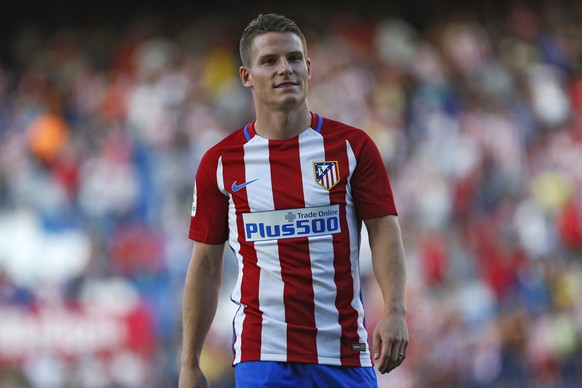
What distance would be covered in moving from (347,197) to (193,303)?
29.0 inches

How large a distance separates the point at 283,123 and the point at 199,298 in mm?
759

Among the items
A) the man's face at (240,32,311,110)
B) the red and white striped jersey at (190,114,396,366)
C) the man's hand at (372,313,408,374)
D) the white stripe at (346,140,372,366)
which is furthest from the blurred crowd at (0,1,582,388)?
the man's face at (240,32,311,110)

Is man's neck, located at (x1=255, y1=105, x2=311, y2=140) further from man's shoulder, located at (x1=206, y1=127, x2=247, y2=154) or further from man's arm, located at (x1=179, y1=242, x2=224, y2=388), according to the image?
man's arm, located at (x1=179, y1=242, x2=224, y2=388)

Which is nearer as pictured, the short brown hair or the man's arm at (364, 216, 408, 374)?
the man's arm at (364, 216, 408, 374)

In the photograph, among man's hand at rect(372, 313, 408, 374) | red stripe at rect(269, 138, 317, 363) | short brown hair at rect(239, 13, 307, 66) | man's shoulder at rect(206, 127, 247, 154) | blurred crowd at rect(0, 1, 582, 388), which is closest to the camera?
man's hand at rect(372, 313, 408, 374)

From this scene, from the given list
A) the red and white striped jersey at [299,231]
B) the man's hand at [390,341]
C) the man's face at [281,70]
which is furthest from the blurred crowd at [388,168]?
the man's face at [281,70]

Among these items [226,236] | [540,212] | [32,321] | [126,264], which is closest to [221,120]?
[126,264]

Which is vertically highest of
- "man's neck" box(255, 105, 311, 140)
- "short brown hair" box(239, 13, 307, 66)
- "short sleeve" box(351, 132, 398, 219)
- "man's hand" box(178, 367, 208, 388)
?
"short brown hair" box(239, 13, 307, 66)

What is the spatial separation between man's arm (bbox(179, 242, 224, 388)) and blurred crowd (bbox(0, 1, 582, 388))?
22.0 feet

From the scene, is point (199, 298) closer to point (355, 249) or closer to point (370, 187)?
point (355, 249)

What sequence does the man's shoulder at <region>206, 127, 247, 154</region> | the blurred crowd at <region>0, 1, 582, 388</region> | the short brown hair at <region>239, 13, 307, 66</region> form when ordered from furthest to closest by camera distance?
the blurred crowd at <region>0, 1, 582, 388</region>
the man's shoulder at <region>206, 127, 247, 154</region>
the short brown hair at <region>239, 13, 307, 66</region>

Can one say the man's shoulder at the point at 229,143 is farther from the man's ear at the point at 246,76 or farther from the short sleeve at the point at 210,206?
A: the man's ear at the point at 246,76

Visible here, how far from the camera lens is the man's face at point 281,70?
13.5ft

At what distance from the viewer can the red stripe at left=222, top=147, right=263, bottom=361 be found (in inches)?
161
